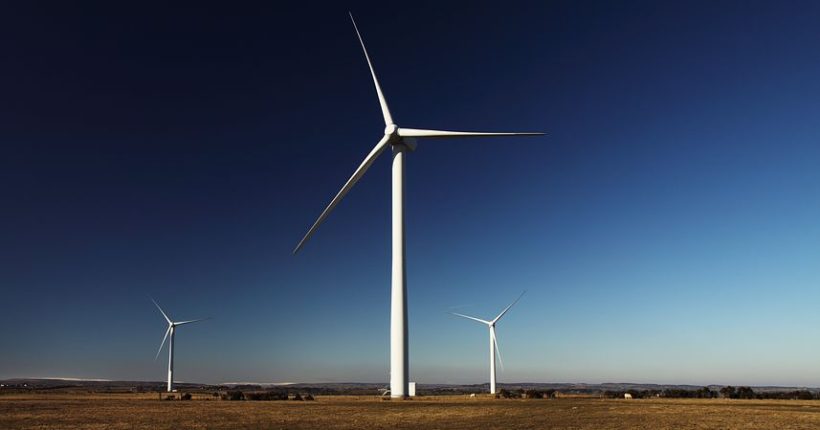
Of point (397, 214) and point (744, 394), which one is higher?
point (397, 214)

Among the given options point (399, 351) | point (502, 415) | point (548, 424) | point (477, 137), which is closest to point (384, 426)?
point (548, 424)

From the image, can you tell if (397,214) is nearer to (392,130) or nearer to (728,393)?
(392,130)

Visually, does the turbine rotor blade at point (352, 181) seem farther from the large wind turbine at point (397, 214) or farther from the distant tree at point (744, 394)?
the distant tree at point (744, 394)

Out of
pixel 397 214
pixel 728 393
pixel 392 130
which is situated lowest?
pixel 728 393

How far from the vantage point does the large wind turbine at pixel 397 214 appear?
5819 centimetres

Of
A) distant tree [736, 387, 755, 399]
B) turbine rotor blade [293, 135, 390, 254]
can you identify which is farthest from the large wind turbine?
distant tree [736, 387, 755, 399]

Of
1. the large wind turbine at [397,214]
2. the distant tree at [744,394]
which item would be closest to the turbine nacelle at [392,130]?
the large wind turbine at [397,214]

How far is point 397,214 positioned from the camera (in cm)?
6206

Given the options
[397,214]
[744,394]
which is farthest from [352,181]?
[744,394]

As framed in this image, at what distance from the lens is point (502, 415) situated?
155 feet

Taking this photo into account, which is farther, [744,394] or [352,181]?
[744,394]

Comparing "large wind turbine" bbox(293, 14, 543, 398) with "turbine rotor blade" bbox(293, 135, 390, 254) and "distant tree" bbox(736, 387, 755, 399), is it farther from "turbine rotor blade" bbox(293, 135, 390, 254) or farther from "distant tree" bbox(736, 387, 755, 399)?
"distant tree" bbox(736, 387, 755, 399)

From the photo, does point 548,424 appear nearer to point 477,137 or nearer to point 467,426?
point 467,426

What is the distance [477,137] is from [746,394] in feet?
189
